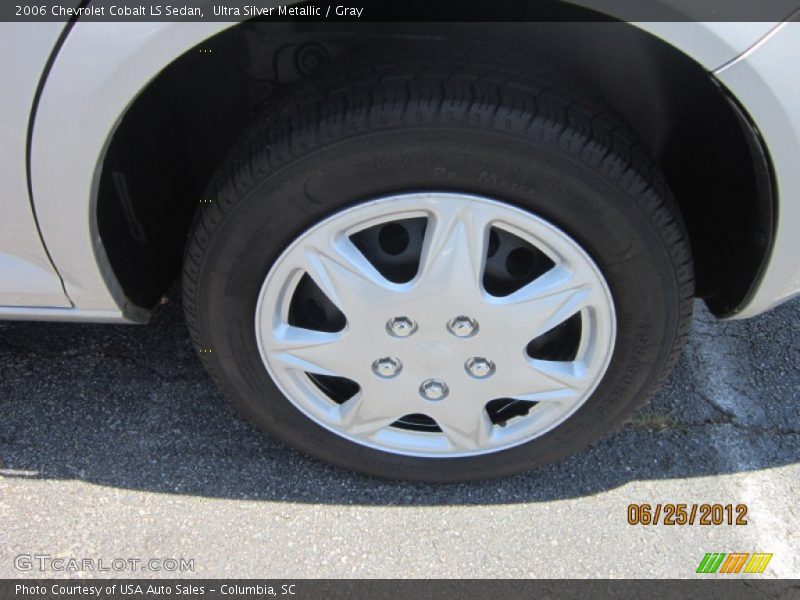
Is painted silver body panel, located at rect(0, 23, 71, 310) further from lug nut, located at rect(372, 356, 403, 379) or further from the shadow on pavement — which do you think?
lug nut, located at rect(372, 356, 403, 379)

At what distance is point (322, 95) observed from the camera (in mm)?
1394

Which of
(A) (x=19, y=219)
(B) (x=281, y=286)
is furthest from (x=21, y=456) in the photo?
(B) (x=281, y=286)

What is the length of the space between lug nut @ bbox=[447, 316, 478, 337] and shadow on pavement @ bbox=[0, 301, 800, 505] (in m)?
0.47

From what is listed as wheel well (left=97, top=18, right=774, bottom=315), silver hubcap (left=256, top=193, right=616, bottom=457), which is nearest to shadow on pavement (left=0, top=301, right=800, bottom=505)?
silver hubcap (left=256, top=193, right=616, bottom=457)

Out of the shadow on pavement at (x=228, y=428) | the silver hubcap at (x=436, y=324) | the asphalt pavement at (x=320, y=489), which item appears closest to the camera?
the silver hubcap at (x=436, y=324)

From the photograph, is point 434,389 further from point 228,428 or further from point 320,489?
point 228,428

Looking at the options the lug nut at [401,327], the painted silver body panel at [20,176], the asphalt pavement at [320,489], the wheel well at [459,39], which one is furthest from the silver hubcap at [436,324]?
the painted silver body panel at [20,176]

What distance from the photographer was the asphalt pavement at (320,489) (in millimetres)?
1678

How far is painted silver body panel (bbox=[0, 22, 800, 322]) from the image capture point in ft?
3.93

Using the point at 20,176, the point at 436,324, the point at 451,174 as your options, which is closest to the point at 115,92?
the point at 20,176

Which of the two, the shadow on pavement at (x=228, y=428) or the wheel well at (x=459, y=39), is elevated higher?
the wheel well at (x=459, y=39)

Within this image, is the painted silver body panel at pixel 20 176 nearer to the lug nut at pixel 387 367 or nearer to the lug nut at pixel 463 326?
the lug nut at pixel 387 367

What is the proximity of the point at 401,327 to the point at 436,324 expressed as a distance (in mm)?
69

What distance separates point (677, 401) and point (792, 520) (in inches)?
15.1
